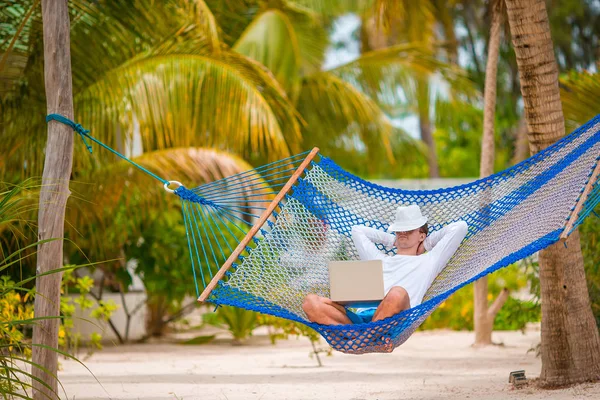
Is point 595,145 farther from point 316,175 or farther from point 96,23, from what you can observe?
point 96,23

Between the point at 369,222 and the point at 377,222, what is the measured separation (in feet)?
0.14

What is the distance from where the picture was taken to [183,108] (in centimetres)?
679

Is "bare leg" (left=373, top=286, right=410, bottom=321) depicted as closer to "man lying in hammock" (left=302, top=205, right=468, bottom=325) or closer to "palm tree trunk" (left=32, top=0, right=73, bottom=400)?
"man lying in hammock" (left=302, top=205, right=468, bottom=325)

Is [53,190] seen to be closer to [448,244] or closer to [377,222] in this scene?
[377,222]

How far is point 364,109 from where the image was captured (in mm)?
9766

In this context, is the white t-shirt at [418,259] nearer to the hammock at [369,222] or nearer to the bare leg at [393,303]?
the hammock at [369,222]

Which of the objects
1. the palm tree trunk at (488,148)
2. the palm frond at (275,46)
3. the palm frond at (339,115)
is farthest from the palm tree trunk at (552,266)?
the palm frond at (275,46)

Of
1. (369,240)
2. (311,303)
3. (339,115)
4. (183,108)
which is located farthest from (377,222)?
(339,115)

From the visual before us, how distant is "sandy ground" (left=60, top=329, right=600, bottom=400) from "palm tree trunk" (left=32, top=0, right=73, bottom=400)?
2.50 ft

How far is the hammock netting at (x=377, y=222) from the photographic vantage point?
3693mm

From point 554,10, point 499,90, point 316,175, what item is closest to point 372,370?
point 316,175

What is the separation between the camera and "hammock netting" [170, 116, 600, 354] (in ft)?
12.1

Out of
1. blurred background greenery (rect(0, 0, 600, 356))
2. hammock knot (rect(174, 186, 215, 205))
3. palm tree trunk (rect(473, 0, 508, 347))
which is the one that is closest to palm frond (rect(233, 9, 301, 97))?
blurred background greenery (rect(0, 0, 600, 356))

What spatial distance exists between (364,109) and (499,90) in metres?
7.08
